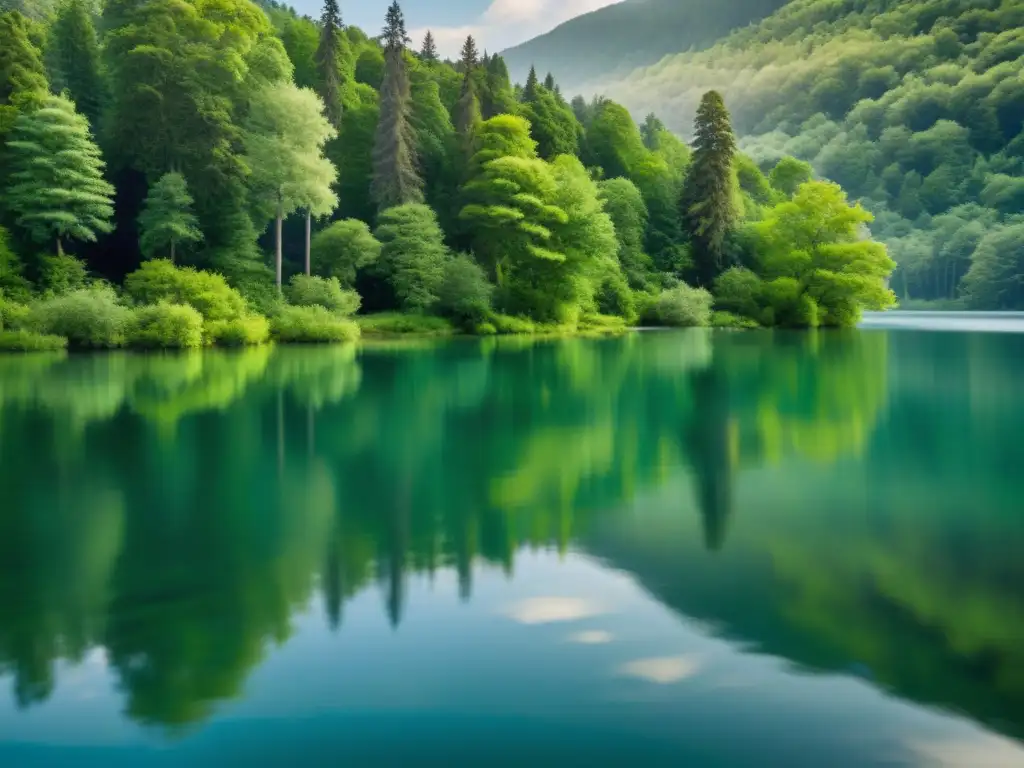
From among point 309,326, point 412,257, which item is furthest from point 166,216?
point 412,257

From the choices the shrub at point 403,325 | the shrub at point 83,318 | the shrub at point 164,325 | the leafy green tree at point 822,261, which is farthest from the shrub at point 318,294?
the leafy green tree at point 822,261

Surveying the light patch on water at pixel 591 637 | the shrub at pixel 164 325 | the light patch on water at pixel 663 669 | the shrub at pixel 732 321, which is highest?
the shrub at pixel 732 321

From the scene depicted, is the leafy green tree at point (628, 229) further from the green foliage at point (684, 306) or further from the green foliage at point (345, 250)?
the green foliage at point (345, 250)

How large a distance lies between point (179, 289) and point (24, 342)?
6347 millimetres

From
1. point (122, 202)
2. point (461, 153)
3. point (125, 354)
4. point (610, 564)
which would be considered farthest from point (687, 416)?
point (461, 153)

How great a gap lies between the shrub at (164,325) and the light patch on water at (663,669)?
34.1 meters

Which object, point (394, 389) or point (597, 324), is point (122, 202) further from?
point (394, 389)

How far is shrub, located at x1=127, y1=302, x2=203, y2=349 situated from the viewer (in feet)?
121

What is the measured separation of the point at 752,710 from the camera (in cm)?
509

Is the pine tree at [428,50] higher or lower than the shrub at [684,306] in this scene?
higher

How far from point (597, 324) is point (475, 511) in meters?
52.3

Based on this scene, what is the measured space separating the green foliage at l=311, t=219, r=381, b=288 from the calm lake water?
35787 millimetres

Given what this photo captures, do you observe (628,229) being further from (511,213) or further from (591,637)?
(591,637)

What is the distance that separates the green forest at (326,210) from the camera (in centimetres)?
4156
